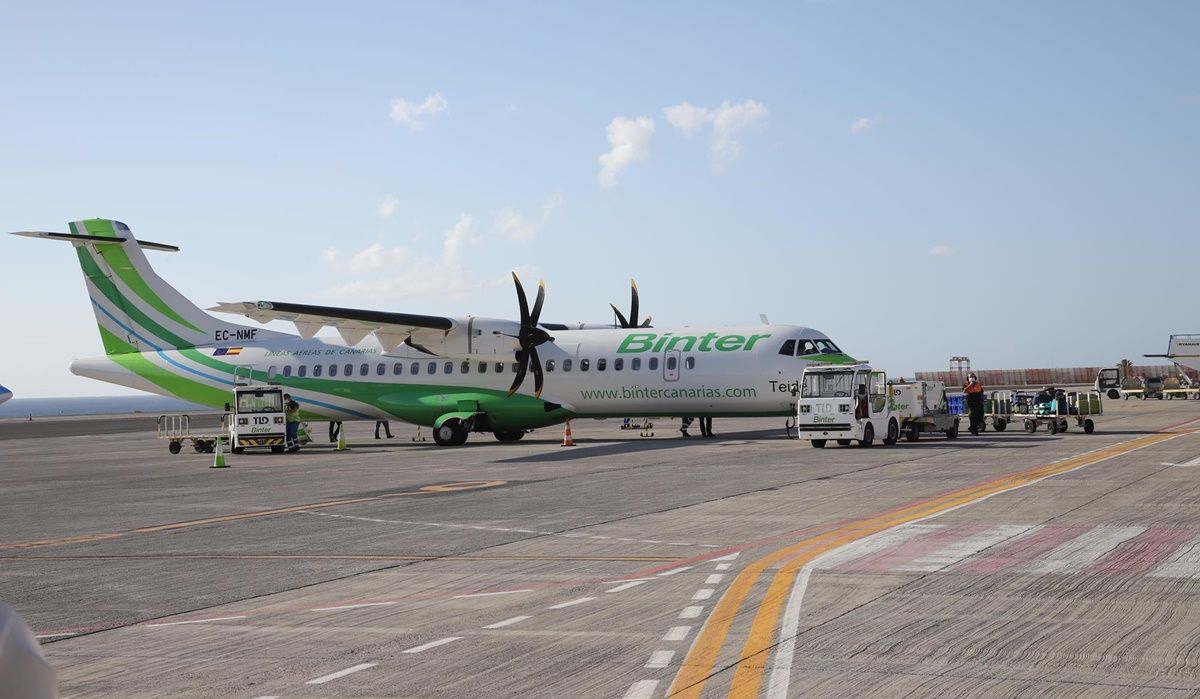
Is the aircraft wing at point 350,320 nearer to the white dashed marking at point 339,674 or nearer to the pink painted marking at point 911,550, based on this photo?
the pink painted marking at point 911,550

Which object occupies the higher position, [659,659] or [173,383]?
[173,383]

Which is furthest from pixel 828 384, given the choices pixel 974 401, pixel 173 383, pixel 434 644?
pixel 173 383

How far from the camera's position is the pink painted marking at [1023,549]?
419 inches

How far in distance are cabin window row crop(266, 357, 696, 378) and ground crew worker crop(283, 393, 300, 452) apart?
1311mm

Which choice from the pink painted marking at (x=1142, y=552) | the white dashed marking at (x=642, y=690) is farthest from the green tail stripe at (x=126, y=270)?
the white dashed marking at (x=642, y=690)

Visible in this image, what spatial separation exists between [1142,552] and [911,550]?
2187 mm

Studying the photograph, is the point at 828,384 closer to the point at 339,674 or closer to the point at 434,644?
the point at 434,644

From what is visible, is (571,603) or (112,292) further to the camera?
(112,292)

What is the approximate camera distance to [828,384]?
29578mm

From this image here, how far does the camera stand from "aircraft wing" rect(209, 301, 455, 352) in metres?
33.9

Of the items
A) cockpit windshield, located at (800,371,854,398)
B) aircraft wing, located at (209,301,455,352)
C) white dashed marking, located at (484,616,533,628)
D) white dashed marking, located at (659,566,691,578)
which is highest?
aircraft wing, located at (209,301,455,352)

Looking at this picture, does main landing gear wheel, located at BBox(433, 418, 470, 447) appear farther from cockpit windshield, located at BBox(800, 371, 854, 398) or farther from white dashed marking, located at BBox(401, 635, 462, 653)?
white dashed marking, located at BBox(401, 635, 462, 653)

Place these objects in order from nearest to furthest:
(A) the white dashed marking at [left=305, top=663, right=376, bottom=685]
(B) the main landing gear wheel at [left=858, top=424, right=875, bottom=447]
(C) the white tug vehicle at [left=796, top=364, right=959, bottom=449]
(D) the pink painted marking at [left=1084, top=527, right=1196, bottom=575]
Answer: (A) the white dashed marking at [left=305, top=663, right=376, bottom=685], (D) the pink painted marking at [left=1084, top=527, right=1196, bottom=575], (C) the white tug vehicle at [left=796, top=364, right=959, bottom=449], (B) the main landing gear wheel at [left=858, top=424, right=875, bottom=447]

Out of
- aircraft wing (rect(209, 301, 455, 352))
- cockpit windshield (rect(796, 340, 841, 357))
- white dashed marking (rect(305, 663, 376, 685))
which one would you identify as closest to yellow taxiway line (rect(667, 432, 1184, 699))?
white dashed marking (rect(305, 663, 376, 685))
